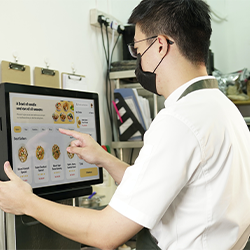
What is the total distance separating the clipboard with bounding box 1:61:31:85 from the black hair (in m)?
0.70

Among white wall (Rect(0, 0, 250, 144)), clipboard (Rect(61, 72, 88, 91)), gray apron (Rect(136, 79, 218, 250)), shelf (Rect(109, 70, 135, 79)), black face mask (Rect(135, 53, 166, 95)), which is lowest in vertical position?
gray apron (Rect(136, 79, 218, 250))

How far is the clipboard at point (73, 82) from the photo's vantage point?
1.63 m

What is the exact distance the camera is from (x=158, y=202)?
2.19 ft

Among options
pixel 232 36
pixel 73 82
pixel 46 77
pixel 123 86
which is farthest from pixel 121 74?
pixel 232 36

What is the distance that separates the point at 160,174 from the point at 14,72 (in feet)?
3.09

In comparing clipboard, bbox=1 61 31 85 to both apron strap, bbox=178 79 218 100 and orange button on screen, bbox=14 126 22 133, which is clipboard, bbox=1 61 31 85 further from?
apron strap, bbox=178 79 218 100

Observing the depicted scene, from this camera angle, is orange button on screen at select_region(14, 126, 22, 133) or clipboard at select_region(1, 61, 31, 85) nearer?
orange button on screen at select_region(14, 126, 22, 133)

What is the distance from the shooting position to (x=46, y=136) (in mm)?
1001

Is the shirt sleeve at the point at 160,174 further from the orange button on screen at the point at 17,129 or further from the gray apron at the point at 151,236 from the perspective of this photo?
the orange button on screen at the point at 17,129

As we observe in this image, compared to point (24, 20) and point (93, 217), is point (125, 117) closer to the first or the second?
point (24, 20)

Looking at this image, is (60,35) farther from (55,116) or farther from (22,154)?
(22,154)

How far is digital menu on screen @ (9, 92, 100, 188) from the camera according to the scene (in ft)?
3.02

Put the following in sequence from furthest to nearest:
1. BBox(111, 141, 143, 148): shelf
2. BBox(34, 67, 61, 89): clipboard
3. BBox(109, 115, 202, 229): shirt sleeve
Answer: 1. BBox(111, 141, 143, 148): shelf
2. BBox(34, 67, 61, 89): clipboard
3. BBox(109, 115, 202, 229): shirt sleeve

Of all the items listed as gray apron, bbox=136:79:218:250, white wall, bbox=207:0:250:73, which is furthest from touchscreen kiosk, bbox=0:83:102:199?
white wall, bbox=207:0:250:73
